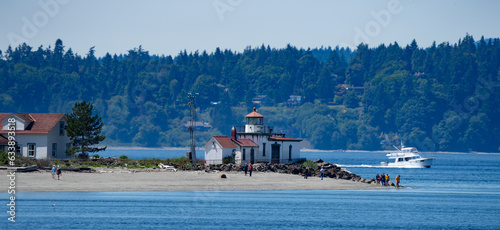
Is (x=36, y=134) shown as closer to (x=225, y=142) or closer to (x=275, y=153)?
(x=225, y=142)

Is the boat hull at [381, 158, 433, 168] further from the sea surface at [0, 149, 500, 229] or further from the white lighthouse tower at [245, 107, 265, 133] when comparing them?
the sea surface at [0, 149, 500, 229]

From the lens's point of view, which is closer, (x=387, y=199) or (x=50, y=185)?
(x=50, y=185)

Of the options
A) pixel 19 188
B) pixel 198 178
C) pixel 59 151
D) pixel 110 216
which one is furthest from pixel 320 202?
pixel 59 151

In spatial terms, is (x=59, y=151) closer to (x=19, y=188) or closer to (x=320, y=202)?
(x=19, y=188)

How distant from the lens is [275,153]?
84.6 m

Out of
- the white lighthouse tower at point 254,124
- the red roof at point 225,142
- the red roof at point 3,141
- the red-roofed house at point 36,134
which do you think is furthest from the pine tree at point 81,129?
the white lighthouse tower at point 254,124

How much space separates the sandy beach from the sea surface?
688mm

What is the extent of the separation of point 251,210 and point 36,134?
2776cm

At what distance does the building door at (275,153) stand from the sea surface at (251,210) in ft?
47.0

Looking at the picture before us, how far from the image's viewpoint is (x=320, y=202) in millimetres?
61688

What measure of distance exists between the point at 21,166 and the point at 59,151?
38.8 feet

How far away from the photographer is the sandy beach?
199 feet

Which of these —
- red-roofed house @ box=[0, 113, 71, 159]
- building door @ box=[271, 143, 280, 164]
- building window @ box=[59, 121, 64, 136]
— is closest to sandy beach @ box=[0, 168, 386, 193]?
building door @ box=[271, 143, 280, 164]

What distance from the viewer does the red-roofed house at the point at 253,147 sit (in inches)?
A: 3191
